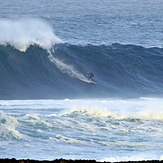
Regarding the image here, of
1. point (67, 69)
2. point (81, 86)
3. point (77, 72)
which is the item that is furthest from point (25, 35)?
point (81, 86)

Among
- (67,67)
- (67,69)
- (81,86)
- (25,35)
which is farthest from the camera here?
(25,35)

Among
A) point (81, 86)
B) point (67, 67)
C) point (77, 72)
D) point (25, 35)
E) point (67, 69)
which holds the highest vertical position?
point (25, 35)

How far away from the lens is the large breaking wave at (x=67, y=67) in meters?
21.8

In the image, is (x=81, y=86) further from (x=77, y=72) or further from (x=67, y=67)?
(x=67, y=67)

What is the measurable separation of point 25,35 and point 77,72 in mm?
5295

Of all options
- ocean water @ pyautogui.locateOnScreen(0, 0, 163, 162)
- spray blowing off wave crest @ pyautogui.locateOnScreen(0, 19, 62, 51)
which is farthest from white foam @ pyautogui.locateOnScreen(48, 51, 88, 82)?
spray blowing off wave crest @ pyautogui.locateOnScreen(0, 19, 62, 51)

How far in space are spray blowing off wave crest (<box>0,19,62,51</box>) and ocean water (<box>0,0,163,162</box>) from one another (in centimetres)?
6

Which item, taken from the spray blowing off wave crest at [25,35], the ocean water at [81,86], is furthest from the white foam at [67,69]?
the spray blowing off wave crest at [25,35]

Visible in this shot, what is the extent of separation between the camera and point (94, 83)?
23.0 meters

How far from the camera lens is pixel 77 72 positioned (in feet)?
78.2

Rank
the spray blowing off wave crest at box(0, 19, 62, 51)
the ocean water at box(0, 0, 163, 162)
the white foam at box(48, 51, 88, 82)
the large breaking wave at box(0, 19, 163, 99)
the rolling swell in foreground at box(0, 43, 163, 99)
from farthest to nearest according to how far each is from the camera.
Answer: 1. the spray blowing off wave crest at box(0, 19, 62, 51)
2. the white foam at box(48, 51, 88, 82)
3. the large breaking wave at box(0, 19, 163, 99)
4. the rolling swell in foreground at box(0, 43, 163, 99)
5. the ocean water at box(0, 0, 163, 162)

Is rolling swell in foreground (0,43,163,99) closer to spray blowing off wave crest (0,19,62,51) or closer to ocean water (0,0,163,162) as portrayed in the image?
ocean water (0,0,163,162)

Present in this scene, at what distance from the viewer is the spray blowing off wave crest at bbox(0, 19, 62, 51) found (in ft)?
85.0

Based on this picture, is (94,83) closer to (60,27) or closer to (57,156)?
(57,156)
